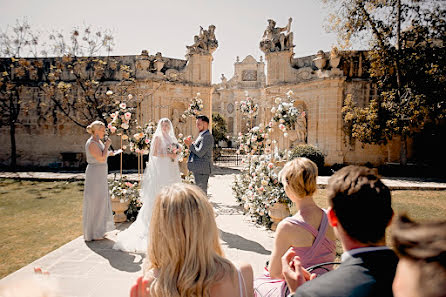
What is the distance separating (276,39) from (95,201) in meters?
15.1

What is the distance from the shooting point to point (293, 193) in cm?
261

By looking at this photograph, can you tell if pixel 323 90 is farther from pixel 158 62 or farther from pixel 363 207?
pixel 363 207

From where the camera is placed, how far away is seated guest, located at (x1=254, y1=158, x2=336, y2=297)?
2322mm

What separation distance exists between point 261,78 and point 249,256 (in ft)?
129

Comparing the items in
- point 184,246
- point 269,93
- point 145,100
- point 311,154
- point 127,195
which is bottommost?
point 127,195

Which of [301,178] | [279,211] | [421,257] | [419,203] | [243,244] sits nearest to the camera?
[421,257]

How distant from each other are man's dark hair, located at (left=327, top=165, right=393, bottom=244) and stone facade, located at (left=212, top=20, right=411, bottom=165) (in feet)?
43.9

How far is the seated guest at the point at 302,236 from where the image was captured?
91.4 inches

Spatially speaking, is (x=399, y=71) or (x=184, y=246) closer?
(x=184, y=246)

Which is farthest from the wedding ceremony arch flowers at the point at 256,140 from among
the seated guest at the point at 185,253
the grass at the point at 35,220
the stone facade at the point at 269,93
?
the stone facade at the point at 269,93

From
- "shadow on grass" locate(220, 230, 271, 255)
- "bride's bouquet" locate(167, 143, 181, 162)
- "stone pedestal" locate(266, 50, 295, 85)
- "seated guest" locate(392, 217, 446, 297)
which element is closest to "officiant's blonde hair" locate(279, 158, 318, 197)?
"seated guest" locate(392, 217, 446, 297)

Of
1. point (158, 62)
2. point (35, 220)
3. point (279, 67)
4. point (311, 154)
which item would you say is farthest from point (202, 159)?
point (279, 67)

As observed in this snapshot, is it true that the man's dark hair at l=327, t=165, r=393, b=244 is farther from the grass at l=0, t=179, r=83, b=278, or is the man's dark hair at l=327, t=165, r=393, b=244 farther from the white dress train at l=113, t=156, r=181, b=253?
the grass at l=0, t=179, r=83, b=278

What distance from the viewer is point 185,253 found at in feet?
4.93
